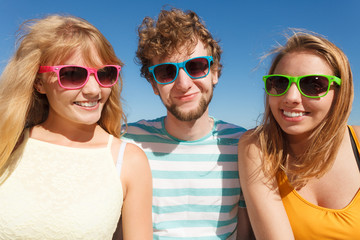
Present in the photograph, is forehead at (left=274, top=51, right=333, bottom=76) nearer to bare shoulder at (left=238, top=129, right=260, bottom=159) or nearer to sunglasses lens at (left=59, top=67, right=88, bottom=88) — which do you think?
bare shoulder at (left=238, top=129, right=260, bottom=159)

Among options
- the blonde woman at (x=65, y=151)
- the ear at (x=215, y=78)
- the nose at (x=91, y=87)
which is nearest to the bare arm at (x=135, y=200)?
the blonde woman at (x=65, y=151)

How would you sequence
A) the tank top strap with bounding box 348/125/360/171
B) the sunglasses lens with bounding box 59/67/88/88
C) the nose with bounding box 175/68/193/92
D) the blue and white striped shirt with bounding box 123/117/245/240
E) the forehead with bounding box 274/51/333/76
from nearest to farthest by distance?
the sunglasses lens with bounding box 59/67/88/88 < the forehead with bounding box 274/51/333/76 < the tank top strap with bounding box 348/125/360/171 < the blue and white striped shirt with bounding box 123/117/245/240 < the nose with bounding box 175/68/193/92

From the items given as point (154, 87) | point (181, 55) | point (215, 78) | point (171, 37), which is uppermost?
point (171, 37)

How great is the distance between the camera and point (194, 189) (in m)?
3.01

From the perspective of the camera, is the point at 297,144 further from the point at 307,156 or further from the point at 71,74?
the point at 71,74

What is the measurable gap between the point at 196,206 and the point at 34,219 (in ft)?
4.91

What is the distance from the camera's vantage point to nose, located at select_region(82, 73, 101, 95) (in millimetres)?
2455

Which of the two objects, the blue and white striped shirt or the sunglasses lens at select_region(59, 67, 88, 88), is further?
the blue and white striped shirt

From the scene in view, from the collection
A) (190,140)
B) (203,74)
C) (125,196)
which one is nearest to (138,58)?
(203,74)

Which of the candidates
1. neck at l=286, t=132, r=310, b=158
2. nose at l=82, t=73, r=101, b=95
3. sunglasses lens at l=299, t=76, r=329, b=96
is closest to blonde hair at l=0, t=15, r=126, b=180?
nose at l=82, t=73, r=101, b=95

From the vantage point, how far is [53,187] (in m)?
2.33

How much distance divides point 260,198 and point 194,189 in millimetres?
667

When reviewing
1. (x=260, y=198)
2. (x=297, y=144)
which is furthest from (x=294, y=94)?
(x=260, y=198)

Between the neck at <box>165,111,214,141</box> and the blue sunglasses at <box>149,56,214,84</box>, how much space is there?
1.35ft
